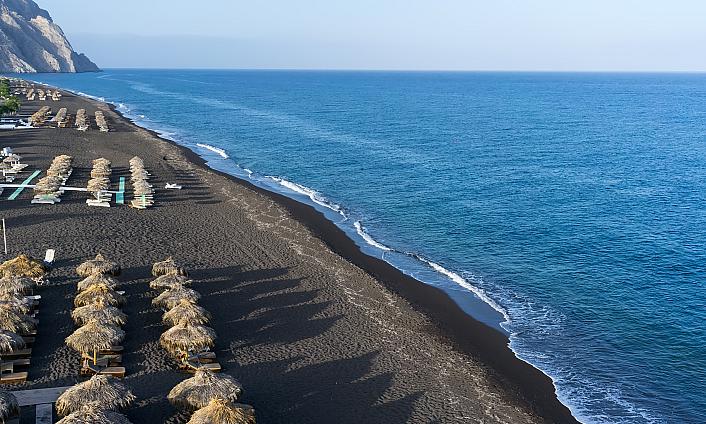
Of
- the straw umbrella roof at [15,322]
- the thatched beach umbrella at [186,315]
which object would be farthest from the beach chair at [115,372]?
the straw umbrella roof at [15,322]

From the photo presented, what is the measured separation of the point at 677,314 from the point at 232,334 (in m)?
21.1

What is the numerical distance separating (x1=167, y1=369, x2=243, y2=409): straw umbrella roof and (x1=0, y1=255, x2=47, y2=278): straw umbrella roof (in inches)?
472

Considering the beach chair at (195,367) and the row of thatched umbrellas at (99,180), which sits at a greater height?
the row of thatched umbrellas at (99,180)

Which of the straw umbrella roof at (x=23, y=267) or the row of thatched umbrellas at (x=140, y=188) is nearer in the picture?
the straw umbrella roof at (x=23, y=267)

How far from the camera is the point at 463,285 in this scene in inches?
1264

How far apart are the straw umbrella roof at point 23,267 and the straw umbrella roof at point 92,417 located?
12.2m

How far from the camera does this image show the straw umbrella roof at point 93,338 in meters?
20.5

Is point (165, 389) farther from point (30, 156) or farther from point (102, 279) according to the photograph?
point (30, 156)

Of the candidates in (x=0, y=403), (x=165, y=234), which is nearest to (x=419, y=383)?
(x=0, y=403)

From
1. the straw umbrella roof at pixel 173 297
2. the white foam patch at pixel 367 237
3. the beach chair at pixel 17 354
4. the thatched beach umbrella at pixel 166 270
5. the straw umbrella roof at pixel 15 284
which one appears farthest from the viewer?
the white foam patch at pixel 367 237

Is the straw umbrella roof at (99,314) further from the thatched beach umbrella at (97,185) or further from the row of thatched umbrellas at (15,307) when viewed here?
the thatched beach umbrella at (97,185)

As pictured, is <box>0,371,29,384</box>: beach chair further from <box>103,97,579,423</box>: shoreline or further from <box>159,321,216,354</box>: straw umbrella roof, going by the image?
<box>103,97,579,423</box>: shoreline

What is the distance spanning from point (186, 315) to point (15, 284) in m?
7.77

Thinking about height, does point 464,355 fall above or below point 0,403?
below
